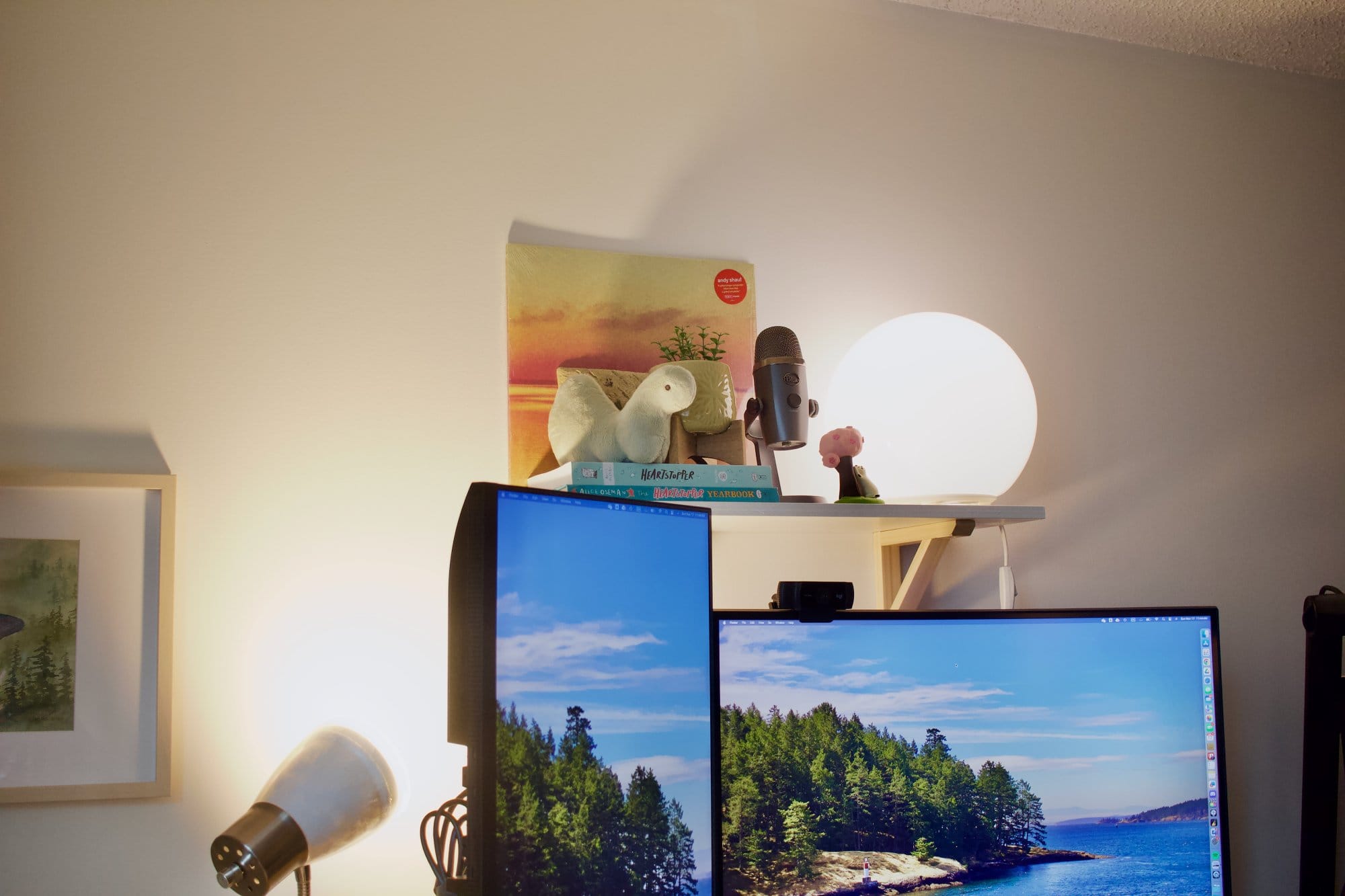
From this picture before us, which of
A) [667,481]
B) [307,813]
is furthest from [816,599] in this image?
[307,813]

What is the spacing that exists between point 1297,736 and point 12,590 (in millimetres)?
1955

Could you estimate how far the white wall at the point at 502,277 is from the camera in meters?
1.28

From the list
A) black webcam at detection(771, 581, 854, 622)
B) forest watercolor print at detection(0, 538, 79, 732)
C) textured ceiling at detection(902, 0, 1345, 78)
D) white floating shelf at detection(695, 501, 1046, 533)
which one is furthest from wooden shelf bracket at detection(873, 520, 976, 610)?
forest watercolor print at detection(0, 538, 79, 732)

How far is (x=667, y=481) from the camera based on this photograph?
1.24 meters

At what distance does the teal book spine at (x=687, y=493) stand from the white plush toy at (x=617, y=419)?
0.18 ft

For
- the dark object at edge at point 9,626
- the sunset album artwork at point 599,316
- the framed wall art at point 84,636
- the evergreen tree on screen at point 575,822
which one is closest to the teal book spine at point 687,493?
the sunset album artwork at point 599,316

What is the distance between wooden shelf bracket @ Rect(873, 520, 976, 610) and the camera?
1432 mm

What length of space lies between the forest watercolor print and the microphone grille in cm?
88

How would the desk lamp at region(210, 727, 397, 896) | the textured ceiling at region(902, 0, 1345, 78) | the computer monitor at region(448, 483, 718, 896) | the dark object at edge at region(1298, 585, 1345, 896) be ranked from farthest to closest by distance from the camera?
the textured ceiling at region(902, 0, 1345, 78) < the dark object at edge at region(1298, 585, 1345, 896) < the desk lamp at region(210, 727, 397, 896) < the computer monitor at region(448, 483, 718, 896)

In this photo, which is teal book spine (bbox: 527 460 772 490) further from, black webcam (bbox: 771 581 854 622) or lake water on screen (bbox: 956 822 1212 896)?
lake water on screen (bbox: 956 822 1212 896)

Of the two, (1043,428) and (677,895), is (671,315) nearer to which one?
(1043,428)

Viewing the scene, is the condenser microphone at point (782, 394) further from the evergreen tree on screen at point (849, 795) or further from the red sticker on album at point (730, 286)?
the evergreen tree on screen at point (849, 795)

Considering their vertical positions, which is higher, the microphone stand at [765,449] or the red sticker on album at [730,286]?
the red sticker on album at [730,286]

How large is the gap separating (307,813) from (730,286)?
36.2 inches
